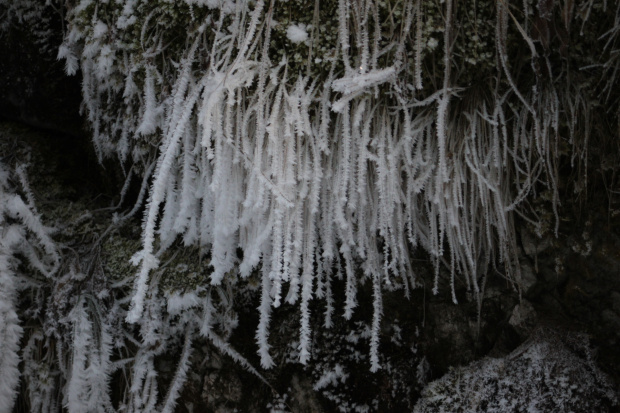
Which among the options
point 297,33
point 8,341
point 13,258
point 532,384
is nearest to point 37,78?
point 13,258

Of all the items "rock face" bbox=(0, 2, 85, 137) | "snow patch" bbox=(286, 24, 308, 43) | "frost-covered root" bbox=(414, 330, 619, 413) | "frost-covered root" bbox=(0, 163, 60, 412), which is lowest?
"frost-covered root" bbox=(414, 330, 619, 413)

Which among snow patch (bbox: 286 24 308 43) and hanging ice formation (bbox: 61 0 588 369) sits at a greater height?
snow patch (bbox: 286 24 308 43)

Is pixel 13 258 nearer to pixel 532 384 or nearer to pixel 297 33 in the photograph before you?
pixel 297 33

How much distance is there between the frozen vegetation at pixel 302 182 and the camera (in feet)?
4.39

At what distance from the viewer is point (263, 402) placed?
1682 millimetres

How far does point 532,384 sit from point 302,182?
0.96 m

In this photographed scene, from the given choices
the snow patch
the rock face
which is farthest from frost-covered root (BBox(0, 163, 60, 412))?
the snow patch

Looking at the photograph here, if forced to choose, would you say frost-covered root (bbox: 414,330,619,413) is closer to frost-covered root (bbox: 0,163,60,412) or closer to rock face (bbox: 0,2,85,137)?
frost-covered root (bbox: 0,163,60,412)

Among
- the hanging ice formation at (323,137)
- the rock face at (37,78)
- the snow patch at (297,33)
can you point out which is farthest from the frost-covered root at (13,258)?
the snow patch at (297,33)

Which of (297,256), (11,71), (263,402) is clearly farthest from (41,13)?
(263,402)

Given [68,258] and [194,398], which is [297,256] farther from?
[68,258]

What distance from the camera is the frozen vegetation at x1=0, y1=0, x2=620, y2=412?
134 cm

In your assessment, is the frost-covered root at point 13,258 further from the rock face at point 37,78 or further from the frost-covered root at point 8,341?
the rock face at point 37,78

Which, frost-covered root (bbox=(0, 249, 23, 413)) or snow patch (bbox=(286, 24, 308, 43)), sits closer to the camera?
snow patch (bbox=(286, 24, 308, 43))
